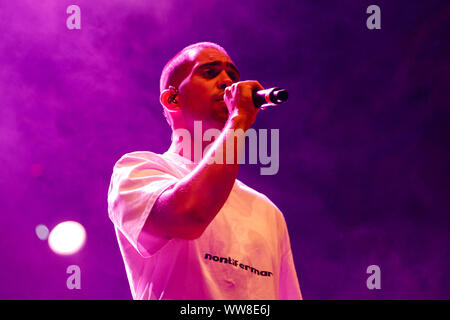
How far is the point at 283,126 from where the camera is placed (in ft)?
12.2

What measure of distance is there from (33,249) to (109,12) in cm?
178

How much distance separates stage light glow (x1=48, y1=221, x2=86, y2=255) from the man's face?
1.97 meters

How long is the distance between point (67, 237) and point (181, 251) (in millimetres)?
2251

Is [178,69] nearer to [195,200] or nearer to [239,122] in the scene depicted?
[239,122]

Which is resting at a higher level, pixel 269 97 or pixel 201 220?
pixel 269 97

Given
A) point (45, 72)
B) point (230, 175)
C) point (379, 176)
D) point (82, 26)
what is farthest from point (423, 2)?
point (230, 175)

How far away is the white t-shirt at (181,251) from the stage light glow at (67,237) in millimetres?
2030

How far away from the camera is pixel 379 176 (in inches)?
146

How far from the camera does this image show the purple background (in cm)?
323

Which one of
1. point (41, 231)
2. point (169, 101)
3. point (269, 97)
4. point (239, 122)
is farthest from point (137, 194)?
point (41, 231)

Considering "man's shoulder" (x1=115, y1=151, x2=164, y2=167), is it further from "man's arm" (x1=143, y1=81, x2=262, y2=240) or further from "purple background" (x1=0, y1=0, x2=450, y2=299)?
"purple background" (x1=0, y1=0, x2=450, y2=299)

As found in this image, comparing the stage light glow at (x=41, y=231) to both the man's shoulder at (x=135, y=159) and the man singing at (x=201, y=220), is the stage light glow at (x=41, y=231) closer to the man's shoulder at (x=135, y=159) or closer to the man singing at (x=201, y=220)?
the man singing at (x=201, y=220)

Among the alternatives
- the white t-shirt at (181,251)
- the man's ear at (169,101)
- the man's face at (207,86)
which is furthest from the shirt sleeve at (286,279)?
the man's ear at (169,101)

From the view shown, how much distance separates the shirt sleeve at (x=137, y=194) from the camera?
1.16 meters
